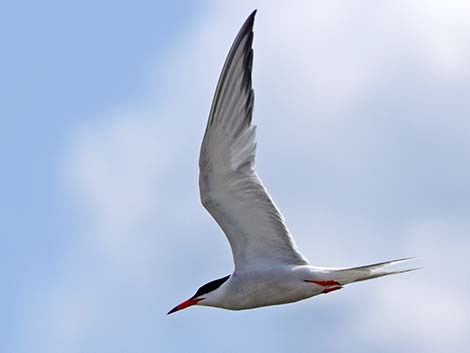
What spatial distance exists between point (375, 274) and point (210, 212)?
1.50m

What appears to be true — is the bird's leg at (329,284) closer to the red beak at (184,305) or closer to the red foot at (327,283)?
the red foot at (327,283)

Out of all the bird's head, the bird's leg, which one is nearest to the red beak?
the bird's head

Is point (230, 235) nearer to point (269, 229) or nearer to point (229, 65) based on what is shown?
point (269, 229)

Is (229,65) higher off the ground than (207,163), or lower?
higher

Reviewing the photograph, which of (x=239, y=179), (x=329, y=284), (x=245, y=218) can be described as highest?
(x=239, y=179)

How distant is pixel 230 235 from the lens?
930cm

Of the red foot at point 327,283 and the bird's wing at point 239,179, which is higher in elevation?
the bird's wing at point 239,179

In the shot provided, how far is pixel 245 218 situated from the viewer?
30.3 ft

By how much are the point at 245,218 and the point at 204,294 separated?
31.9 inches

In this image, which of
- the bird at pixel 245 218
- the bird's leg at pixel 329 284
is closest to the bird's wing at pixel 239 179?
the bird at pixel 245 218

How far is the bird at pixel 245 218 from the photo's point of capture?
8703 mm

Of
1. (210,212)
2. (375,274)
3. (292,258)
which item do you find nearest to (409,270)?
(375,274)

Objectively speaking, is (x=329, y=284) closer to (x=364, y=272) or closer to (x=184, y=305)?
(x=364, y=272)

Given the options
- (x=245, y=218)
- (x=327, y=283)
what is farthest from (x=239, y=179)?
(x=327, y=283)
